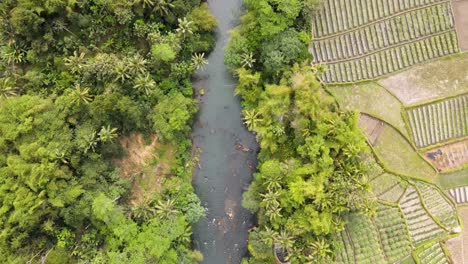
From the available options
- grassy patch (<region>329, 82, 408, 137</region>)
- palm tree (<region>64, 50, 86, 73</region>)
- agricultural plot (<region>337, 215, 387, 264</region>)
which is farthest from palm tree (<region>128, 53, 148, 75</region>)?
agricultural plot (<region>337, 215, 387, 264</region>)

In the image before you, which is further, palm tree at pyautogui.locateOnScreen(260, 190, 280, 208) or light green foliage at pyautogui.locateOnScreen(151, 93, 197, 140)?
light green foliage at pyautogui.locateOnScreen(151, 93, 197, 140)

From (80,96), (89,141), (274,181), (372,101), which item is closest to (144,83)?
(80,96)

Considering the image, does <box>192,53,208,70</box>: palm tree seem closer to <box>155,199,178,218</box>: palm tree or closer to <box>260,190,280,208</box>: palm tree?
<box>155,199,178,218</box>: palm tree

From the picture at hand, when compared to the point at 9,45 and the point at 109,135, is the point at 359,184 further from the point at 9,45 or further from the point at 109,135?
the point at 9,45

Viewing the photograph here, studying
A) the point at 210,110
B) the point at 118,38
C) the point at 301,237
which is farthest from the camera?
the point at 210,110

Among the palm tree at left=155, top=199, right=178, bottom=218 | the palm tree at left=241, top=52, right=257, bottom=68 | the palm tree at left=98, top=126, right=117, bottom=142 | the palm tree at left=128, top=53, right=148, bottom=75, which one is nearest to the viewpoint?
the palm tree at left=98, top=126, right=117, bottom=142

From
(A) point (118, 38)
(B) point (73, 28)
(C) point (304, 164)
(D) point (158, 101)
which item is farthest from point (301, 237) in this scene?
(B) point (73, 28)

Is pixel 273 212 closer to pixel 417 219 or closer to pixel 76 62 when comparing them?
pixel 417 219
